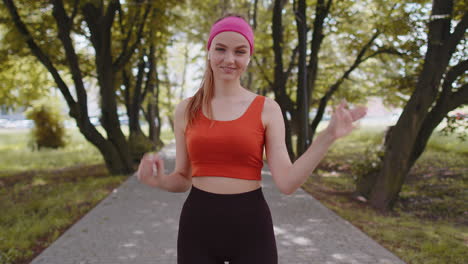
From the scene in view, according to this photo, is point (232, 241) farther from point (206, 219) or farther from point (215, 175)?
point (215, 175)

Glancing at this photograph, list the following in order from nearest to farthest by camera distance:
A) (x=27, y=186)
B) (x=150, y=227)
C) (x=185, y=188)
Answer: (x=185, y=188), (x=150, y=227), (x=27, y=186)

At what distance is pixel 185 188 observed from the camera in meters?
2.39

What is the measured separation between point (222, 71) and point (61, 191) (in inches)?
367

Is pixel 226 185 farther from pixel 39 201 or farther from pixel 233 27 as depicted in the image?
pixel 39 201

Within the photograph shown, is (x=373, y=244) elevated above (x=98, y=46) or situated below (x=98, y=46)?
below

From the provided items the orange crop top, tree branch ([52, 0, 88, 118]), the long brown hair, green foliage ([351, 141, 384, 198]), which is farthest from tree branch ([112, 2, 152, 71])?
the orange crop top

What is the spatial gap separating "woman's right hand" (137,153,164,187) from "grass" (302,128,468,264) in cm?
409

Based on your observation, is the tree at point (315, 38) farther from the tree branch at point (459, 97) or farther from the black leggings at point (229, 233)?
the black leggings at point (229, 233)

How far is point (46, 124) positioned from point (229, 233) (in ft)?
75.4

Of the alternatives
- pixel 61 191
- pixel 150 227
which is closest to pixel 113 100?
pixel 61 191

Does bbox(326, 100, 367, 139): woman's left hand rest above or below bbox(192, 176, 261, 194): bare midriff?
above

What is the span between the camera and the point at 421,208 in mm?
9109

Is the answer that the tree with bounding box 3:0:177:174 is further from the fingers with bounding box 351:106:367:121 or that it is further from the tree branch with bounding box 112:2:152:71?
the fingers with bounding box 351:106:367:121

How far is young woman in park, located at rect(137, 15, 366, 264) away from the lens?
205 cm
